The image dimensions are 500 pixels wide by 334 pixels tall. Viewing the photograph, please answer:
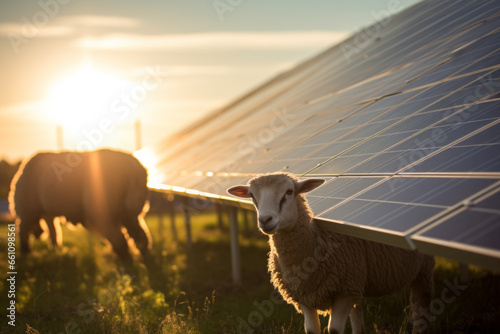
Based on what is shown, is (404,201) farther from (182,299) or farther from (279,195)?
(182,299)

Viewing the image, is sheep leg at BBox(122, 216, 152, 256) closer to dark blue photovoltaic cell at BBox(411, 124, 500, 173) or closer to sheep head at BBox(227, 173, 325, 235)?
sheep head at BBox(227, 173, 325, 235)

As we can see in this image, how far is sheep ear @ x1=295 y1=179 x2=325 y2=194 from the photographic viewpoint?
5725 millimetres

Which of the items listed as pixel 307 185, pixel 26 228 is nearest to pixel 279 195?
pixel 307 185

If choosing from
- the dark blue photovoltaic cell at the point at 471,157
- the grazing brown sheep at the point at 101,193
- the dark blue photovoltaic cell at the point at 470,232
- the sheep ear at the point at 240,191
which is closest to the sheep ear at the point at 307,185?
the sheep ear at the point at 240,191

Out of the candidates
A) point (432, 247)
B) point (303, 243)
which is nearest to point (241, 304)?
point (303, 243)

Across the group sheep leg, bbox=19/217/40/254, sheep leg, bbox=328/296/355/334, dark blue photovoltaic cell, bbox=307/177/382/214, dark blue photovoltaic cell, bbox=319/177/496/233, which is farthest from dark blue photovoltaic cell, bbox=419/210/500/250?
sheep leg, bbox=19/217/40/254

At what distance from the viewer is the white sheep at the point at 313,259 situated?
5.68m

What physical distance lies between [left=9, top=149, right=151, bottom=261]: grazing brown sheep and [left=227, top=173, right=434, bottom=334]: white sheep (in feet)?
26.4

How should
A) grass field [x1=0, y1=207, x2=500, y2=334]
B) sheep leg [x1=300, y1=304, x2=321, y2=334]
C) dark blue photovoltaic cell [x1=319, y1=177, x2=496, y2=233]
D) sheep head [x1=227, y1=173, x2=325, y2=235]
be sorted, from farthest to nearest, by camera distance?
grass field [x1=0, y1=207, x2=500, y2=334] → sheep leg [x1=300, y1=304, x2=321, y2=334] → sheep head [x1=227, y1=173, x2=325, y2=235] → dark blue photovoltaic cell [x1=319, y1=177, x2=496, y2=233]

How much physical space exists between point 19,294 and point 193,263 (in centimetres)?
473

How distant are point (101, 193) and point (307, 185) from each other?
29.9 ft

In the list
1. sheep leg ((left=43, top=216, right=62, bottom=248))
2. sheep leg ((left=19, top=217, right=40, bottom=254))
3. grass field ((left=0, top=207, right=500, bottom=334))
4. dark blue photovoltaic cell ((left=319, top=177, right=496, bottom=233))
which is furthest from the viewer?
sheep leg ((left=43, top=216, right=62, bottom=248))

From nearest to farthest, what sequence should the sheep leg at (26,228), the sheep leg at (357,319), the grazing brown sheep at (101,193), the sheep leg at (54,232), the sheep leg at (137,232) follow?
the sheep leg at (357,319)
the grazing brown sheep at (101,193)
the sheep leg at (137,232)
the sheep leg at (26,228)
the sheep leg at (54,232)

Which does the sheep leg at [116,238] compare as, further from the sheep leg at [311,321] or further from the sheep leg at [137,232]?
the sheep leg at [311,321]
